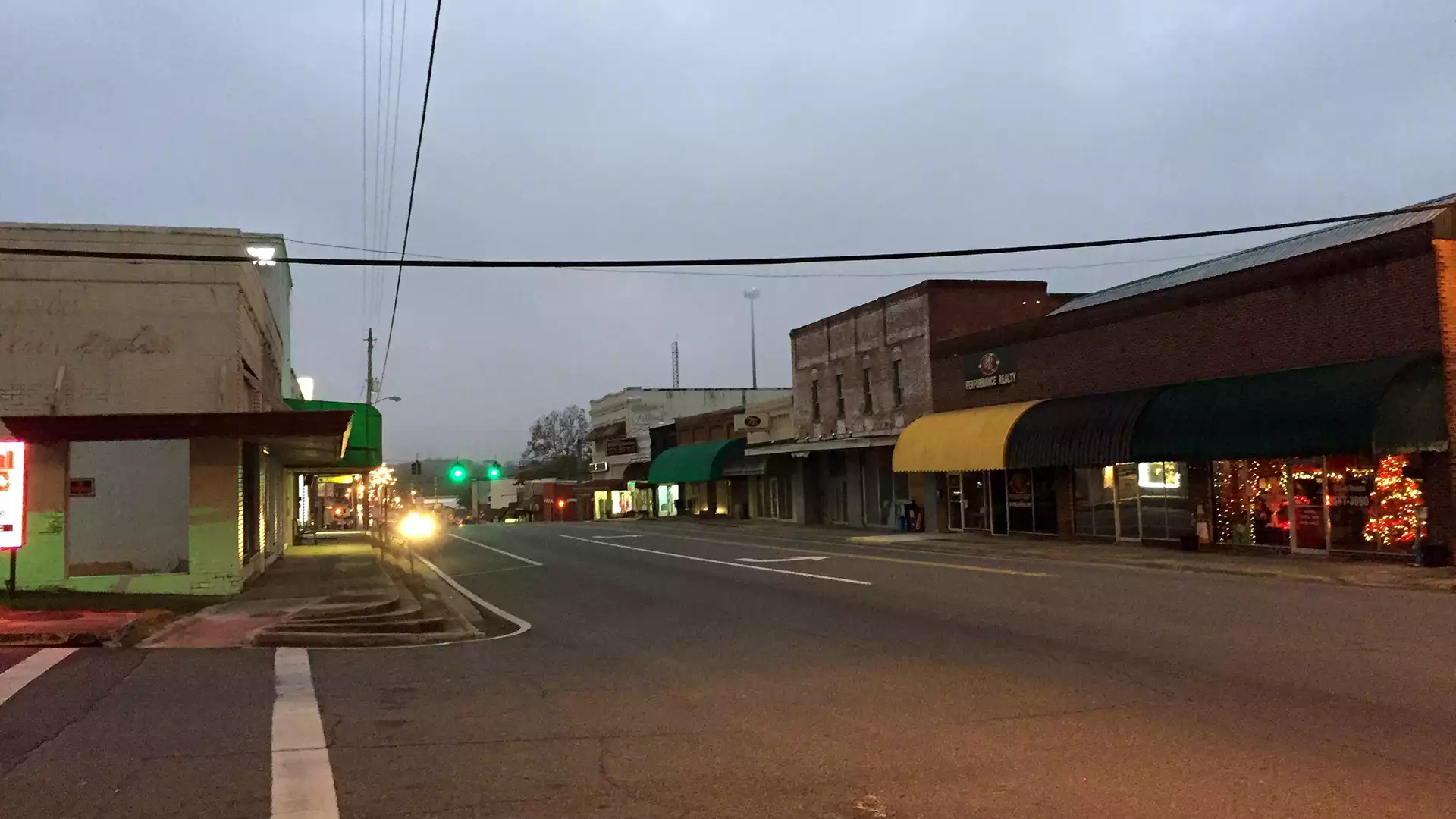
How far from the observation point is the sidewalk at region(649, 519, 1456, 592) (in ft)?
58.5

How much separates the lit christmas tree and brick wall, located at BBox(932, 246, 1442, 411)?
7.19 feet

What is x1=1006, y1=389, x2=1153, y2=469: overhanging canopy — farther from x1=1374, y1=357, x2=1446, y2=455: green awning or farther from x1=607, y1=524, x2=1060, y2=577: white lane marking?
x1=1374, y1=357, x2=1446, y2=455: green awning

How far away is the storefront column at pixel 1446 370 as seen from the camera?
758 inches

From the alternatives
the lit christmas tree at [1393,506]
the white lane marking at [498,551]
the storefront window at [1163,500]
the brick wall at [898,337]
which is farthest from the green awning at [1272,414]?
the white lane marking at [498,551]

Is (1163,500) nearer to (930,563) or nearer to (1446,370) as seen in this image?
(930,563)

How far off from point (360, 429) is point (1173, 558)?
2249 cm

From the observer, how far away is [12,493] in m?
14.7

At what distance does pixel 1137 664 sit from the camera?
10.2 meters

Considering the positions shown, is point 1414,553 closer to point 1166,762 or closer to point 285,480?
point 1166,762

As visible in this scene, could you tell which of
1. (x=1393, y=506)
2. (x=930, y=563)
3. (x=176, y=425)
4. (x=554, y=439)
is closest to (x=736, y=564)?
(x=930, y=563)

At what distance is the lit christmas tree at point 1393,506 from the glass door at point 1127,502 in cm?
625

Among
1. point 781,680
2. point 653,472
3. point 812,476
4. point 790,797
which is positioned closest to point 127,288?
point 781,680

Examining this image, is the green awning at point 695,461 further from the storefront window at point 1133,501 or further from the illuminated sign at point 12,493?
the illuminated sign at point 12,493

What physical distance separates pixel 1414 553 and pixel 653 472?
144ft
